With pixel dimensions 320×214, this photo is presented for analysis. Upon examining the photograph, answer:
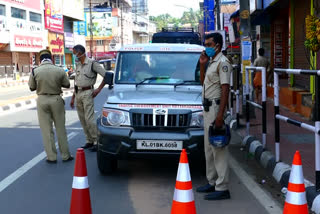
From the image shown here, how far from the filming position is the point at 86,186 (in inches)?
164

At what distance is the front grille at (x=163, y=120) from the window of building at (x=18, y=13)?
41.4 m

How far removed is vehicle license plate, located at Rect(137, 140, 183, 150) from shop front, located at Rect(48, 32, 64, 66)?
4983 cm

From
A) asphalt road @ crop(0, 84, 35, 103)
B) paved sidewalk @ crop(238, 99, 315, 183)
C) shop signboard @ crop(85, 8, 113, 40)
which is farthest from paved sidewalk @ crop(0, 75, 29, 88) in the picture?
shop signboard @ crop(85, 8, 113, 40)

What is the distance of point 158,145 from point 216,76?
1226 mm

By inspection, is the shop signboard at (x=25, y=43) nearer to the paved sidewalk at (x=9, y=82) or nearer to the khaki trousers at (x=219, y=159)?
the paved sidewalk at (x=9, y=82)

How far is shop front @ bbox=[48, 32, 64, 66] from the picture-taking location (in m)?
54.5

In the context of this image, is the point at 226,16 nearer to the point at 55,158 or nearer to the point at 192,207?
the point at 55,158

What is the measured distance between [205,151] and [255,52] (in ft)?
68.9

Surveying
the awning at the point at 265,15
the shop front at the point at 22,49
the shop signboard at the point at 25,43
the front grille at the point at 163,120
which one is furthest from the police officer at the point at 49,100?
the shop signboard at the point at 25,43

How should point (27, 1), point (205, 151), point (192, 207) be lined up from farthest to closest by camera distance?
point (27, 1) < point (205, 151) < point (192, 207)

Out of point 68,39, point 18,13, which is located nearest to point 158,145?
point 18,13

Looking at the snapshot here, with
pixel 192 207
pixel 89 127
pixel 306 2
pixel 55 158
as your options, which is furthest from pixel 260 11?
pixel 192 207

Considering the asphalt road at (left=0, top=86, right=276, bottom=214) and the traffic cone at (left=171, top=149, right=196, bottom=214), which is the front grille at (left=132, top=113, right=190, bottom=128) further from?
the traffic cone at (left=171, top=149, right=196, bottom=214)

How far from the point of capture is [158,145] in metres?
5.91
